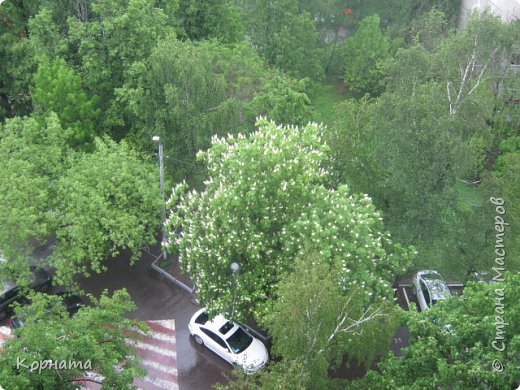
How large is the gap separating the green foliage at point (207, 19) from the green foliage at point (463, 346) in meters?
21.1

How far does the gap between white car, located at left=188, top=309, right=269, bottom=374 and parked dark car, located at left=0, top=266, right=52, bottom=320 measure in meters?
6.32

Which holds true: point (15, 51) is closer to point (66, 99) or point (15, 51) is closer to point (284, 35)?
point (66, 99)

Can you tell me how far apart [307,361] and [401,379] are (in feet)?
7.87

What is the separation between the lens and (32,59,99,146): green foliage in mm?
22808

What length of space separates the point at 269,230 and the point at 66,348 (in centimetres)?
750

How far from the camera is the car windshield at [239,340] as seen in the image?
19281 mm

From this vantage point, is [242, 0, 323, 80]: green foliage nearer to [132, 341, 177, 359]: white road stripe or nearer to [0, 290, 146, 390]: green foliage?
[132, 341, 177, 359]: white road stripe

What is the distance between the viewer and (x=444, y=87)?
2220 cm

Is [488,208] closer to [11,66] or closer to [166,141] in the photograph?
[166,141]

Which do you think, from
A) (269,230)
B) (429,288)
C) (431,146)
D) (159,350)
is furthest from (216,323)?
(431,146)

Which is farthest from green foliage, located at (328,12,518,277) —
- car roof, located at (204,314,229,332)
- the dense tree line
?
car roof, located at (204,314,229,332)

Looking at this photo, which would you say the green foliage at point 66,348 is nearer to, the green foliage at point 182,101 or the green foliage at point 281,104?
the green foliage at point 182,101

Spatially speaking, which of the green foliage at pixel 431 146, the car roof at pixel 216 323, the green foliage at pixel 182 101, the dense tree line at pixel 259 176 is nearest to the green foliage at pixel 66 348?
the dense tree line at pixel 259 176

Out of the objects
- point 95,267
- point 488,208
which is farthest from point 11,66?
point 488,208
